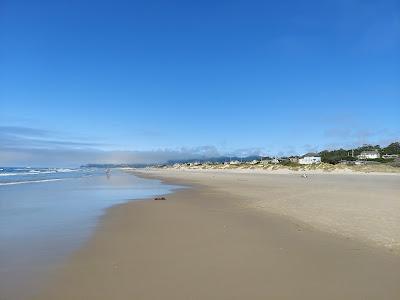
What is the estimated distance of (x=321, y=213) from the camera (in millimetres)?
12734

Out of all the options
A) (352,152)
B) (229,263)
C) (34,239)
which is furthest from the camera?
(352,152)

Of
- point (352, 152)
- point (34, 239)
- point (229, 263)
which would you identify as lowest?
point (229, 263)

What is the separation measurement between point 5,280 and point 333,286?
5.08 meters

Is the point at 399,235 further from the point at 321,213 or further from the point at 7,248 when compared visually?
the point at 7,248

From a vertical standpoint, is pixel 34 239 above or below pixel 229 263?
above

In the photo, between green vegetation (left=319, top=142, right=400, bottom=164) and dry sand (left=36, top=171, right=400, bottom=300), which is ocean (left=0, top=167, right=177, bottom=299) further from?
green vegetation (left=319, top=142, right=400, bottom=164)

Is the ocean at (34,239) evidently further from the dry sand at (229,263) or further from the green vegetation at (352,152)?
the green vegetation at (352,152)

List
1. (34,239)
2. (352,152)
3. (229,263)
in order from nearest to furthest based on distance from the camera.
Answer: (229,263) < (34,239) < (352,152)

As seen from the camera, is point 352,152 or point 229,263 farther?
point 352,152

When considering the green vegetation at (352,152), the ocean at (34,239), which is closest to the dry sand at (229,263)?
the ocean at (34,239)

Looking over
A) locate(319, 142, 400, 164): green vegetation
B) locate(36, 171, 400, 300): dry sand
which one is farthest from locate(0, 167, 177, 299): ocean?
locate(319, 142, 400, 164): green vegetation

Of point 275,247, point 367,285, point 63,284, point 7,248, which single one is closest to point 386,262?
point 367,285

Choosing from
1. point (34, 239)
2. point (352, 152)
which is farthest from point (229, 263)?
point (352, 152)

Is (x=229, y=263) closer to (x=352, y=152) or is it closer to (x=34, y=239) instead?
(x=34, y=239)
